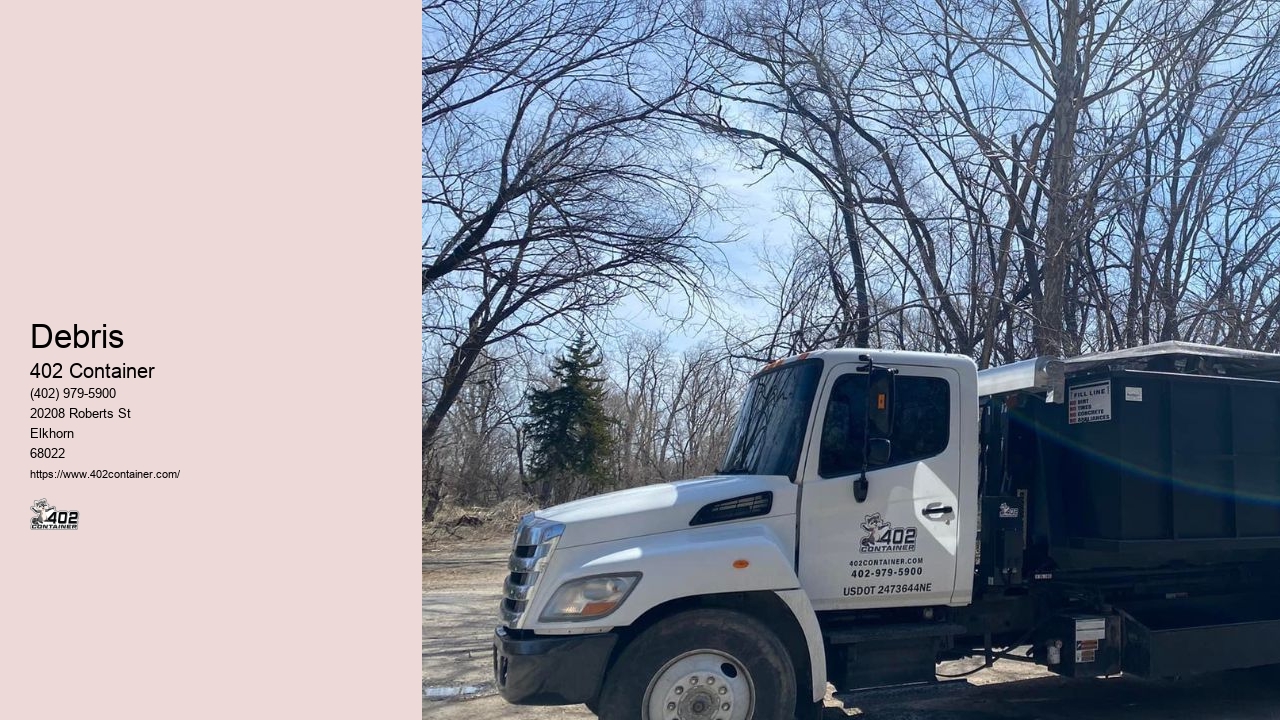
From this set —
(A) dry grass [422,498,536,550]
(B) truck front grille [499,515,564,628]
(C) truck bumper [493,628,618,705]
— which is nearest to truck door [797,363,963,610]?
(C) truck bumper [493,628,618,705]

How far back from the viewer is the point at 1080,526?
7.00 meters

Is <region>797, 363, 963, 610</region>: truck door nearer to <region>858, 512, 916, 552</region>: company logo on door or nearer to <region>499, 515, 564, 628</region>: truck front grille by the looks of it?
<region>858, 512, 916, 552</region>: company logo on door

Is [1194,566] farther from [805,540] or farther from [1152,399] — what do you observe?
[805,540]

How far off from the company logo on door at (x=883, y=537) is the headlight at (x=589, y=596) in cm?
155

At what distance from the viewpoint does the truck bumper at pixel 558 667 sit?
19.1 ft

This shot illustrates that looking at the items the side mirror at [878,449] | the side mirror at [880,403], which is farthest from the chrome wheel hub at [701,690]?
the side mirror at [880,403]

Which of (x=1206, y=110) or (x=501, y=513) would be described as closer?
(x=1206, y=110)

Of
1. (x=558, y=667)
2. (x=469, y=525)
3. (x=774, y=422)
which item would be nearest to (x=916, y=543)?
(x=774, y=422)

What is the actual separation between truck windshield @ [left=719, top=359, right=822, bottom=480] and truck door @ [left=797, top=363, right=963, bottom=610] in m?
0.11

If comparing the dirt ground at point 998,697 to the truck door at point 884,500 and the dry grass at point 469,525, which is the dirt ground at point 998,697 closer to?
the truck door at point 884,500
